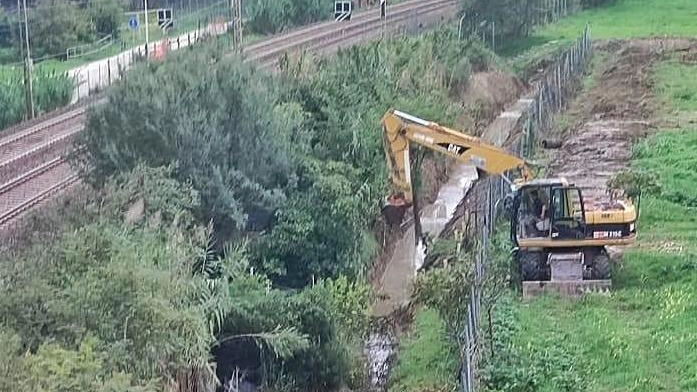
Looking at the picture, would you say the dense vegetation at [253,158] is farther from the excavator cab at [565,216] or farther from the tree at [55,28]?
the tree at [55,28]

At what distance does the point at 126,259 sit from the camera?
2025 cm

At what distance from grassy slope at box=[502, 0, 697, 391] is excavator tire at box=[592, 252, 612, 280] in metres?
0.40

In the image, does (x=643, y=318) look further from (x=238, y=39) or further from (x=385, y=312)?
(x=238, y=39)

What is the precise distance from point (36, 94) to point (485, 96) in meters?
20.0

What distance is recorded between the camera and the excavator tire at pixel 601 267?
28875mm

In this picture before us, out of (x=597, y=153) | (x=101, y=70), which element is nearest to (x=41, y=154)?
(x=597, y=153)

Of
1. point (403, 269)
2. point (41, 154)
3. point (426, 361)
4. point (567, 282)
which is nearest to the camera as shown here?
point (426, 361)

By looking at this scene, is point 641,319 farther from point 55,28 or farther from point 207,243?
point 55,28

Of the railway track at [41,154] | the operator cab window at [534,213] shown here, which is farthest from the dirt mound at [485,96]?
the operator cab window at [534,213]

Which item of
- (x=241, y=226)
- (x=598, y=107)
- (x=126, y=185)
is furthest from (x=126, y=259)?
(x=598, y=107)

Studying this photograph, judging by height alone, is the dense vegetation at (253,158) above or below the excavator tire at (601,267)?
above

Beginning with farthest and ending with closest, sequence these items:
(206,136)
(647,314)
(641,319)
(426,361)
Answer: (206,136)
(647,314)
(641,319)
(426,361)

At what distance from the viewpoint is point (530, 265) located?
95.9ft

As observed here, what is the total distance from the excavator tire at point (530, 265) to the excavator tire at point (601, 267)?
49.4 inches
